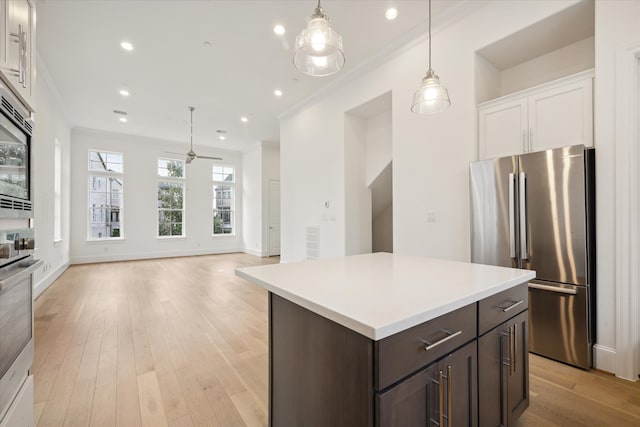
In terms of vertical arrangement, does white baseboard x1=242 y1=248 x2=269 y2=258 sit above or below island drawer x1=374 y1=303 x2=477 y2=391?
below

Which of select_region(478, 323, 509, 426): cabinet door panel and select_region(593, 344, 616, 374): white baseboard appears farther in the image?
select_region(593, 344, 616, 374): white baseboard

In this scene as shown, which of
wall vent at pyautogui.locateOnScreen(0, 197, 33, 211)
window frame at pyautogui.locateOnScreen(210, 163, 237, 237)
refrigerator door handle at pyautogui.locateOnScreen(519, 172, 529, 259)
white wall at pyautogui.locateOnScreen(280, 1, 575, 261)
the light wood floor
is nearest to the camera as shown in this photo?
wall vent at pyautogui.locateOnScreen(0, 197, 33, 211)

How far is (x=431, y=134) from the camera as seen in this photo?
3510 millimetres

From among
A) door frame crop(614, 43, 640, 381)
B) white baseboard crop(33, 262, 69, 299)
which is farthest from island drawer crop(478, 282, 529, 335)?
white baseboard crop(33, 262, 69, 299)

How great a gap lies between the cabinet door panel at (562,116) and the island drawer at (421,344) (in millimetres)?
2146

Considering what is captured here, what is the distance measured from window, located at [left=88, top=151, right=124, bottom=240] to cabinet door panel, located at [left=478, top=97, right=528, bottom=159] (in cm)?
854

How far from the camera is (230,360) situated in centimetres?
241

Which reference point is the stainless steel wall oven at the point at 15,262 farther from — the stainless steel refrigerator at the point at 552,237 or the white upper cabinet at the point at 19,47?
the stainless steel refrigerator at the point at 552,237

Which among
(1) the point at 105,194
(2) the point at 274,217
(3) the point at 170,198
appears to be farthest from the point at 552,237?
(1) the point at 105,194

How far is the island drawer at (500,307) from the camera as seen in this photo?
1.25 meters

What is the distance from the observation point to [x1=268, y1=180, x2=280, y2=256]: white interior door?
8734 millimetres

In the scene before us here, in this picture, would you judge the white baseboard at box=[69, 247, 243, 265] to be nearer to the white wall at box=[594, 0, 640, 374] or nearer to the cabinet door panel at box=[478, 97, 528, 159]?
the cabinet door panel at box=[478, 97, 528, 159]

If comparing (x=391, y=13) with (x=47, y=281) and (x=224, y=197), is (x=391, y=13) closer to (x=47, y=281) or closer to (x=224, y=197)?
(x=47, y=281)

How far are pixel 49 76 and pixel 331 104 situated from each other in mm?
4560
